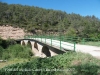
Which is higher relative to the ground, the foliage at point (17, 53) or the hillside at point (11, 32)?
the hillside at point (11, 32)

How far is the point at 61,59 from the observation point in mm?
9727

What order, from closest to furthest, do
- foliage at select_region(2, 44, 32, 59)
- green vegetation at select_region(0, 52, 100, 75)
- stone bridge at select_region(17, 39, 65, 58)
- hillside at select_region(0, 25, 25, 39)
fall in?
green vegetation at select_region(0, 52, 100, 75)
stone bridge at select_region(17, 39, 65, 58)
foliage at select_region(2, 44, 32, 59)
hillside at select_region(0, 25, 25, 39)

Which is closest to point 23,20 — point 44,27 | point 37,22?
point 37,22

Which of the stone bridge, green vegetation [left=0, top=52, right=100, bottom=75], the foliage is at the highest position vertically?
green vegetation [left=0, top=52, right=100, bottom=75]

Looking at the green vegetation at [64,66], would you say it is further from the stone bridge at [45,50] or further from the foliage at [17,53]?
the foliage at [17,53]

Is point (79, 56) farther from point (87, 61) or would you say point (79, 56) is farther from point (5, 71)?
point (5, 71)

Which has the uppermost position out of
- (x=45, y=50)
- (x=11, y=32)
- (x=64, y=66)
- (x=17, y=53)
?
(x=11, y=32)

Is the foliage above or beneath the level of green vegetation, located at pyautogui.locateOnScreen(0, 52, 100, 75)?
beneath

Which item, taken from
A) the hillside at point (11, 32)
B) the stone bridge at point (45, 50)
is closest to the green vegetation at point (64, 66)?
the stone bridge at point (45, 50)

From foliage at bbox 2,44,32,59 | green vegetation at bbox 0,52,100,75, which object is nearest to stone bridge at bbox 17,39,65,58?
foliage at bbox 2,44,32,59

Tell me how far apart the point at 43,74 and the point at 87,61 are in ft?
7.92

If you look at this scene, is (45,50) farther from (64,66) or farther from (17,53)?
(64,66)

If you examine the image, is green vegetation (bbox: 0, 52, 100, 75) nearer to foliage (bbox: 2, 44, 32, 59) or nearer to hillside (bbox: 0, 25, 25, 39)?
foliage (bbox: 2, 44, 32, 59)

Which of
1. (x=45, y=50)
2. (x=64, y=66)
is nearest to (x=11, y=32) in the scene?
(x=45, y=50)
